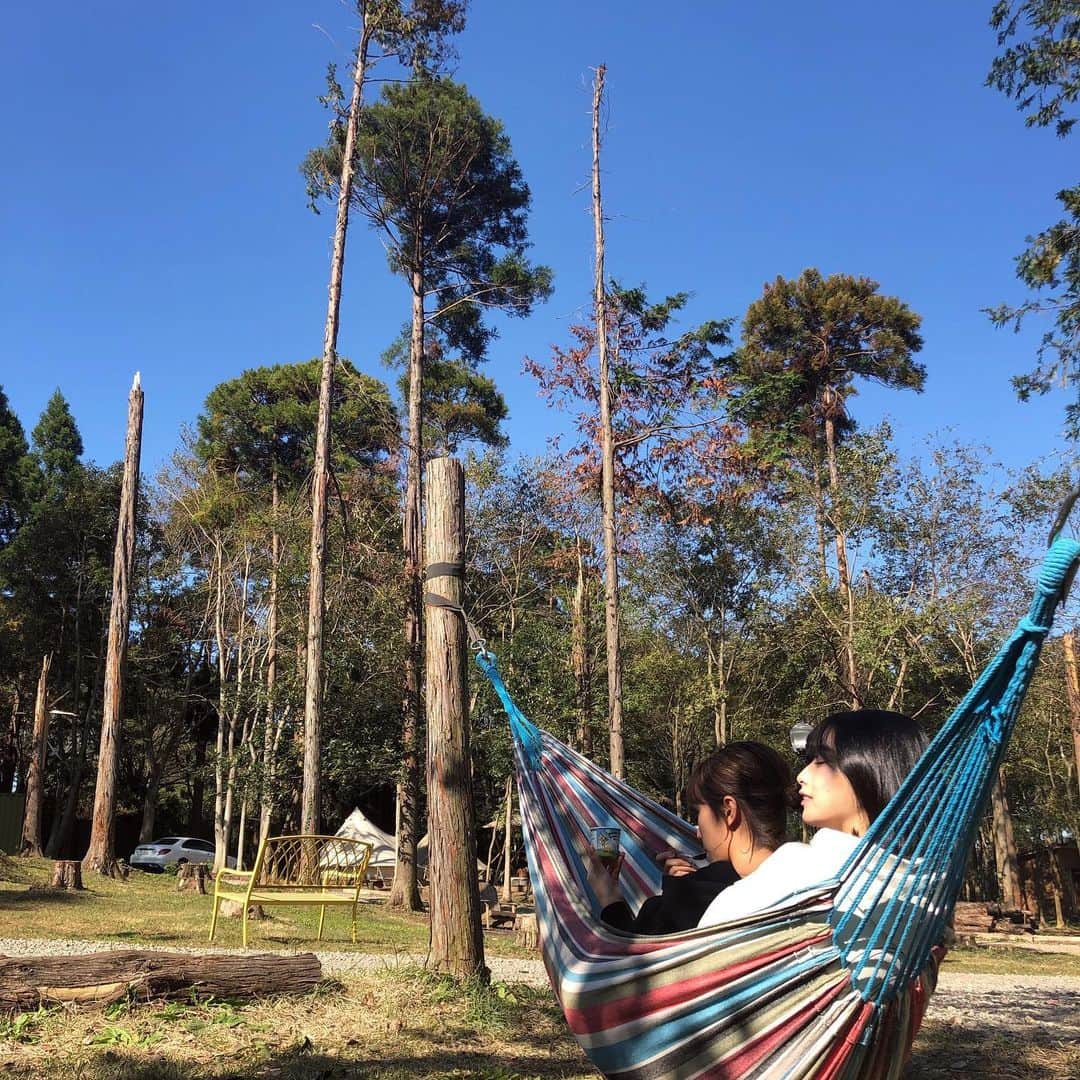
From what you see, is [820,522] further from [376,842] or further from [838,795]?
[838,795]

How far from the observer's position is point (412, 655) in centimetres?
966

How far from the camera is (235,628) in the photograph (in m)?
16.2

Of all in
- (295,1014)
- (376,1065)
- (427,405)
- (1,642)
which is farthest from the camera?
(1,642)

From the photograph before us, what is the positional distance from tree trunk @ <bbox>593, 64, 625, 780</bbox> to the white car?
1019 centimetres

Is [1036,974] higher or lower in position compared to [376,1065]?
lower

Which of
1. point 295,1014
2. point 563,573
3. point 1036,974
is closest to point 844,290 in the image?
point 563,573

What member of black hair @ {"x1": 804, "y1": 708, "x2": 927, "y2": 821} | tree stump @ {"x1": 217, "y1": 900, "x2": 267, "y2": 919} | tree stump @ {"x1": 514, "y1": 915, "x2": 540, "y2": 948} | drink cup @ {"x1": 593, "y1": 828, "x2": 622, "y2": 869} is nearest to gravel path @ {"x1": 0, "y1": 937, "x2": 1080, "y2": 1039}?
tree stump @ {"x1": 514, "y1": 915, "x2": 540, "y2": 948}

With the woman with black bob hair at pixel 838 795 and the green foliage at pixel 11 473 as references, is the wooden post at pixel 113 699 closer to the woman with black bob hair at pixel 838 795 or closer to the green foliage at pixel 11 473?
the green foliage at pixel 11 473

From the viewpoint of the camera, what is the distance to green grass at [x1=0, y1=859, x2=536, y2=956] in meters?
5.86

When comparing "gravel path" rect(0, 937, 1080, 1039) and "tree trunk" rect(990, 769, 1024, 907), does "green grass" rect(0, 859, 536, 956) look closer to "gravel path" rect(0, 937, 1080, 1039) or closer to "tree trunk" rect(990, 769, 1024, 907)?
"gravel path" rect(0, 937, 1080, 1039)

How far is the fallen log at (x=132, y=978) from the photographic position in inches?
117

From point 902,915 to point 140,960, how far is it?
2743 millimetres

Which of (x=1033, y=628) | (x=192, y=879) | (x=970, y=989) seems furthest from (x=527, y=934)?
(x=1033, y=628)

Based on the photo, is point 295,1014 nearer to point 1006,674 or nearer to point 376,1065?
point 376,1065
